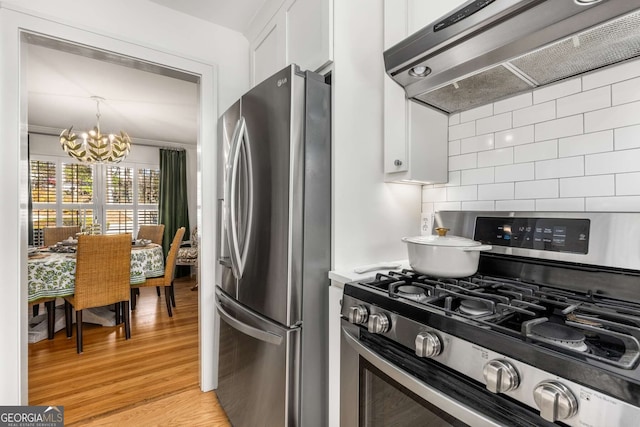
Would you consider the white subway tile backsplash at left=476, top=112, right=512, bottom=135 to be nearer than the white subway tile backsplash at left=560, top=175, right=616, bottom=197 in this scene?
No

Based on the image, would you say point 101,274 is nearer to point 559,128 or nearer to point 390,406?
point 390,406

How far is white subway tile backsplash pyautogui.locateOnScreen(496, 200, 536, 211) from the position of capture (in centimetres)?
124

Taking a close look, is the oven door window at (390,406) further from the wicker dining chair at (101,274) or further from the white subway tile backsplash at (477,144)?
the wicker dining chair at (101,274)

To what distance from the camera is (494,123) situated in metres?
1.35

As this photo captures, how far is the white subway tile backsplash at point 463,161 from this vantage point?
1431 mm

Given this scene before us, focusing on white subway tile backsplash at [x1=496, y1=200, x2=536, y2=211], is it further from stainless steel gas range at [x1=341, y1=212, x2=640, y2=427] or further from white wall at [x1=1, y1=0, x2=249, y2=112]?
white wall at [x1=1, y1=0, x2=249, y2=112]

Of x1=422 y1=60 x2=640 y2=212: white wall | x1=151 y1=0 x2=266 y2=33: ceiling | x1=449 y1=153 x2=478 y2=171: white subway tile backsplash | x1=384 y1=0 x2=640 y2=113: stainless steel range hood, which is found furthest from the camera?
x1=151 y1=0 x2=266 y2=33: ceiling

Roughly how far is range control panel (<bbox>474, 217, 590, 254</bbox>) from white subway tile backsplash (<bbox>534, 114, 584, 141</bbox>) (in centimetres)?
33

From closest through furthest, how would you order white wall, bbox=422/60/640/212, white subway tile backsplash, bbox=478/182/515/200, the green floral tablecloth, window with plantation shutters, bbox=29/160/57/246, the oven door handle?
1. the oven door handle
2. white wall, bbox=422/60/640/212
3. white subway tile backsplash, bbox=478/182/515/200
4. the green floral tablecloth
5. window with plantation shutters, bbox=29/160/57/246

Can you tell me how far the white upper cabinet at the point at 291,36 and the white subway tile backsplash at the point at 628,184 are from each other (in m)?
1.15

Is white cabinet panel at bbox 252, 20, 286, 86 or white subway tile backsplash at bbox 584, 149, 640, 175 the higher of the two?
white cabinet panel at bbox 252, 20, 286, 86

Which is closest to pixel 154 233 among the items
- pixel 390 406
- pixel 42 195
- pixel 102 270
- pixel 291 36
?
pixel 102 270

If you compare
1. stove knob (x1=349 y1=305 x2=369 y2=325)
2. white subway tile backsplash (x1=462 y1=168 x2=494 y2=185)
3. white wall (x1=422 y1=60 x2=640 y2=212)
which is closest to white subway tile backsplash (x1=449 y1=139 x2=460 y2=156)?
white wall (x1=422 y1=60 x2=640 y2=212)

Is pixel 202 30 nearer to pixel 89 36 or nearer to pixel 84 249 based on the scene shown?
pixel 89 36
